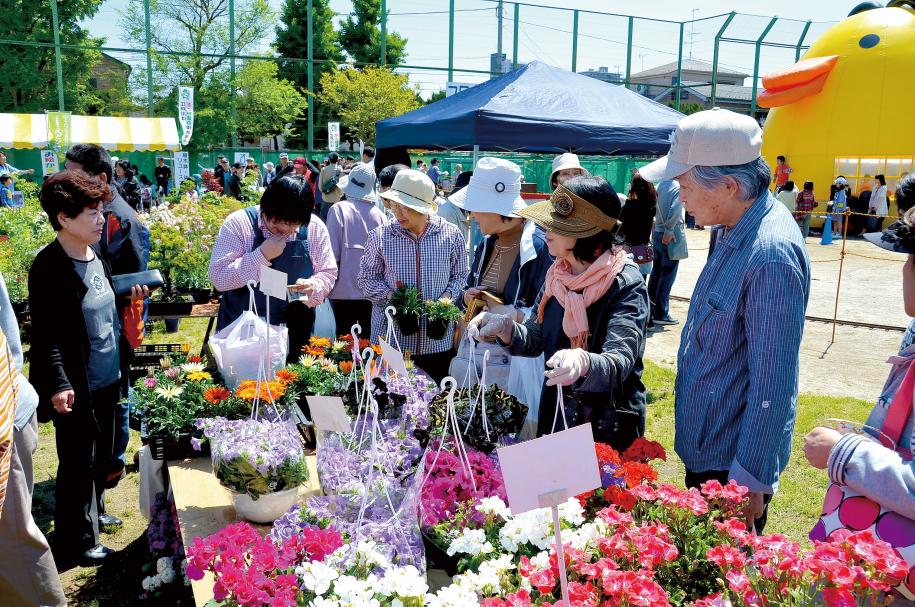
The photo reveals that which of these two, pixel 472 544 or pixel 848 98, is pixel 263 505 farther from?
pixel 848 98

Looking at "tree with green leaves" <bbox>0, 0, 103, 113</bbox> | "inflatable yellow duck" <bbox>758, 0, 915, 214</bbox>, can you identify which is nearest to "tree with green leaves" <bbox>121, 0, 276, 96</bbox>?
"tree with green leaves" <bbox>0, 0, 103, 113</bbox>

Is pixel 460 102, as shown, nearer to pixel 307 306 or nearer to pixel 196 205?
pixel 196 205

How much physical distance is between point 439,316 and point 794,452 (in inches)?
108

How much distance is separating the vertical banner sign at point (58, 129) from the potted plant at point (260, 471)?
11.0m

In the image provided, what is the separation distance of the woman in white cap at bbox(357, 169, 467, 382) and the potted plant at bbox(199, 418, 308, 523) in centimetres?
149

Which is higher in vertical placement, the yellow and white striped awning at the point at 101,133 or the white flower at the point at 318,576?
the yellow and white striped awning at the point at 101,133

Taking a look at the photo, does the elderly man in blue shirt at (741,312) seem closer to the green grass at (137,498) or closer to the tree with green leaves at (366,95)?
the green grass at (137,498)

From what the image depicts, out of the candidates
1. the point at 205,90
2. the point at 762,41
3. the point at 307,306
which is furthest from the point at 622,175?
the point at 307,306

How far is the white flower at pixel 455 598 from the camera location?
136cm

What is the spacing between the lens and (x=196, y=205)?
675 centimetres

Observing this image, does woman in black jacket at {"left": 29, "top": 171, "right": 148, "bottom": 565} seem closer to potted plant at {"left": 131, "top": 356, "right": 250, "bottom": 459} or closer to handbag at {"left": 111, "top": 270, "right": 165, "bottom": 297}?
handbag at {"left": 111, "top": 270, "right": 165, "bottom": 297}

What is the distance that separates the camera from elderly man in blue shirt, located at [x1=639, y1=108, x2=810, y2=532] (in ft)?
5.76

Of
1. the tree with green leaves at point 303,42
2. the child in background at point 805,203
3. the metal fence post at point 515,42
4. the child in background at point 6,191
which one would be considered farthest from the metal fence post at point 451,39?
the child in background at point 6,191

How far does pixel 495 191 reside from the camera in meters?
3.39
